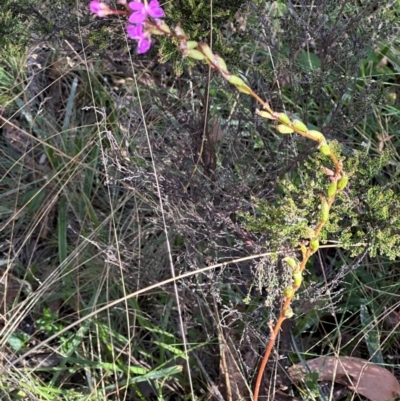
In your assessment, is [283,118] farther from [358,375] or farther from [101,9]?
[358,375]

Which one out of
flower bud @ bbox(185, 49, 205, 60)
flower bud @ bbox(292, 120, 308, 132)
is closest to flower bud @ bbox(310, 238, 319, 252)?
flower bud @ bbox(292, 120, 308, 132)

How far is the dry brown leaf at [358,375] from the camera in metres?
1.52

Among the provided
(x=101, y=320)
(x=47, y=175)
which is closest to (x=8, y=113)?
(x=47, y=175)

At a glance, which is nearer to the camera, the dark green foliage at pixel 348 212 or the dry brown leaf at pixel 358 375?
the dark green foliage at pixel 348 212

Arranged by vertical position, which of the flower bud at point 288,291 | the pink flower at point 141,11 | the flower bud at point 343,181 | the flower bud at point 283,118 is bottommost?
the flower bud at point 288,291

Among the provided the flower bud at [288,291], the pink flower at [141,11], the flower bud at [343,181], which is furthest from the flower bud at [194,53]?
the flower bud at [288,291]

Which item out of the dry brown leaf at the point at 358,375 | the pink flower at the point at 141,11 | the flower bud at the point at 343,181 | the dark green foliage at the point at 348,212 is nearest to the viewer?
the pink flower at the point at 141,11

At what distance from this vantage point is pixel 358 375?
154cm

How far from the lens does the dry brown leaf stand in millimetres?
1524

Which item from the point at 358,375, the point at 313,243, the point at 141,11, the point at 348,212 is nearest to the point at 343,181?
the point at 313,243

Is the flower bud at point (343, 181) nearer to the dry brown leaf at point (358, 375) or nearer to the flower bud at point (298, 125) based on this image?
the flower bud at point (298, 125)

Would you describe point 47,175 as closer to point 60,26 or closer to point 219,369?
point 60,26

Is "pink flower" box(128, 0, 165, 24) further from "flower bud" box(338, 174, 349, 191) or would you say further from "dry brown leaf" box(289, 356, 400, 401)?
"dry brown leaf" box(289, 356, 400, 401)

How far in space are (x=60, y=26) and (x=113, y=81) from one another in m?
0.69
